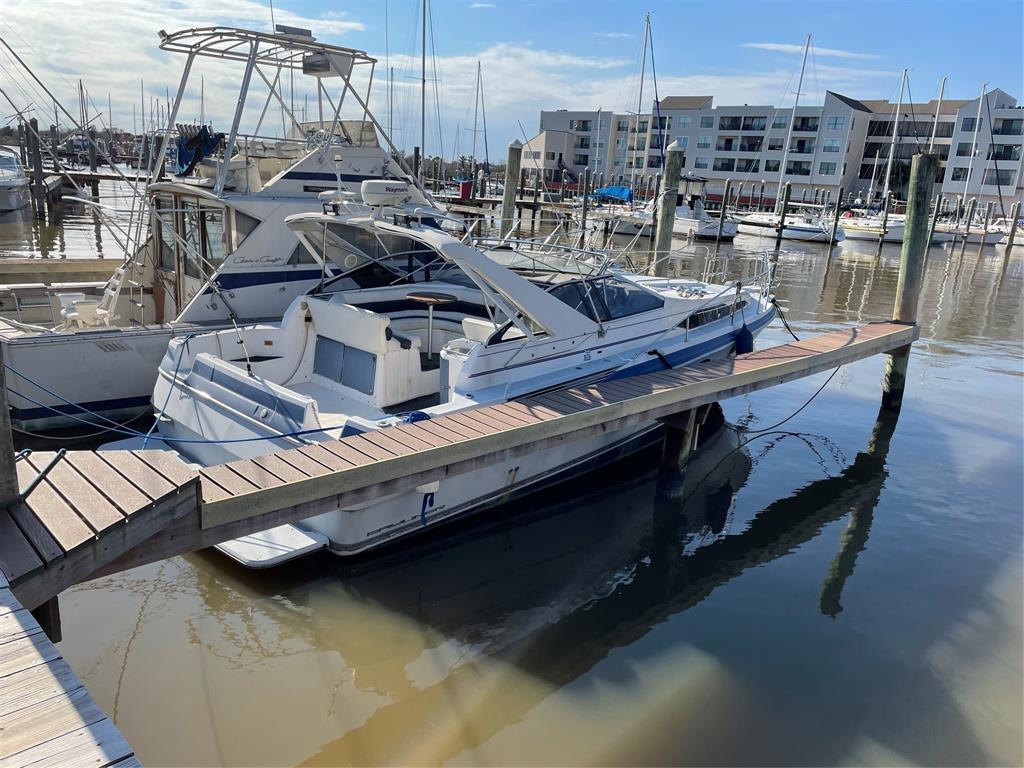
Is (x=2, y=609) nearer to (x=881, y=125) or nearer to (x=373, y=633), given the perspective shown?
(x=373, y=633)

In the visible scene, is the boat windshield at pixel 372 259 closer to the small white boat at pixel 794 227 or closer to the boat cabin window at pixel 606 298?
the boat cabin window at pixel 606 298

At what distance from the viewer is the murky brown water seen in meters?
4.94

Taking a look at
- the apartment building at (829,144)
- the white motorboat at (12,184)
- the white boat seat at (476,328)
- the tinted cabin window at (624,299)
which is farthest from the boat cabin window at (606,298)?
the apartment building at (829,144)

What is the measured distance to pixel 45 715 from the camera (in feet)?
8.93

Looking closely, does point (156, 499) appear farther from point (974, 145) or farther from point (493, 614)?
Answer: point (974, 145)

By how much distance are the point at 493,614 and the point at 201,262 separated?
7.18 metres

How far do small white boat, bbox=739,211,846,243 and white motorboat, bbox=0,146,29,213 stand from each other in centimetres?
3889

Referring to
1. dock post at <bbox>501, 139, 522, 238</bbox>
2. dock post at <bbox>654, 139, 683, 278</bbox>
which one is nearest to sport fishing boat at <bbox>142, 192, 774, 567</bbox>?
dock post at <bbox>654, 139, 683, 278</bbox>

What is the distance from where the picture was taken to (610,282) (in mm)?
8695

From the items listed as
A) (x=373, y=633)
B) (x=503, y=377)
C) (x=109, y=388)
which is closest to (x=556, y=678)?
(x=373, y=633)

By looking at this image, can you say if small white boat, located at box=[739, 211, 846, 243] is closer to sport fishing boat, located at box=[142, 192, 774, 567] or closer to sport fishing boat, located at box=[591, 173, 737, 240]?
sport fishing boat, located at box=[591, 173, 737, 240]

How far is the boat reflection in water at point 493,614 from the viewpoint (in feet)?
16.3

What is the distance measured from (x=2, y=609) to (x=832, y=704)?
531cm

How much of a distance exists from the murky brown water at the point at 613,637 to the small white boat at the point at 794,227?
3678 cm
